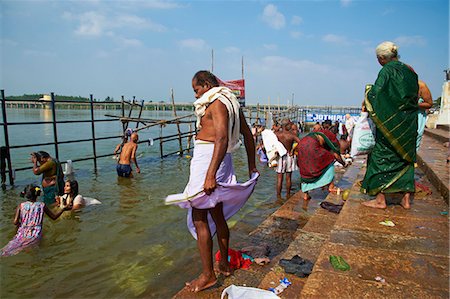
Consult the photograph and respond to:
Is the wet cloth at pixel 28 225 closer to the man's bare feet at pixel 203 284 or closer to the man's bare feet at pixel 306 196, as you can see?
the man's bare feet at pixel 203 284

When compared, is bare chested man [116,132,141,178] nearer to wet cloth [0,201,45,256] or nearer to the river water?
the river water

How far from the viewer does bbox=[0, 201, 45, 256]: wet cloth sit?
4.47m

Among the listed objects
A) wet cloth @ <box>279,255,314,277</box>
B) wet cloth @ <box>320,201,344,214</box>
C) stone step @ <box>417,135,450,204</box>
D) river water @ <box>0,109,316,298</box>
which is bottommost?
river water @ <box>0,109,316,298</box>

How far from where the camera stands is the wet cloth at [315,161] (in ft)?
19.2

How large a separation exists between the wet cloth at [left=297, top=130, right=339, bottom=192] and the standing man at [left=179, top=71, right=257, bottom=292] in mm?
3431

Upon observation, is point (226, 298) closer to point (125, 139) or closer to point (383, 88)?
point (383, 88)

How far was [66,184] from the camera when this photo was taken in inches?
238

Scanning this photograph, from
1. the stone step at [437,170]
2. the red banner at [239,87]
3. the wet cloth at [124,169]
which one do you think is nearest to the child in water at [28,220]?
the wet cloth at [124,169]

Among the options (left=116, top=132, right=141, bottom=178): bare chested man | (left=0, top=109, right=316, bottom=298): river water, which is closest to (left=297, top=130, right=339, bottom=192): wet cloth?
(left=0, top=109, right=316, bottom=298): river water

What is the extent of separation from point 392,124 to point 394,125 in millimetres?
22

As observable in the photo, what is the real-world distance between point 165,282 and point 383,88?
319 cm

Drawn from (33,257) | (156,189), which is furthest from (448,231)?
(156,189)

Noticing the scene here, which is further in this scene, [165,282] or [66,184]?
[66,184]

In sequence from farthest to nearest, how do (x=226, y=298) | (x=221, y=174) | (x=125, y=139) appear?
(x=125, y=139) < (x=221, y=174) < (x=226, y=298)
